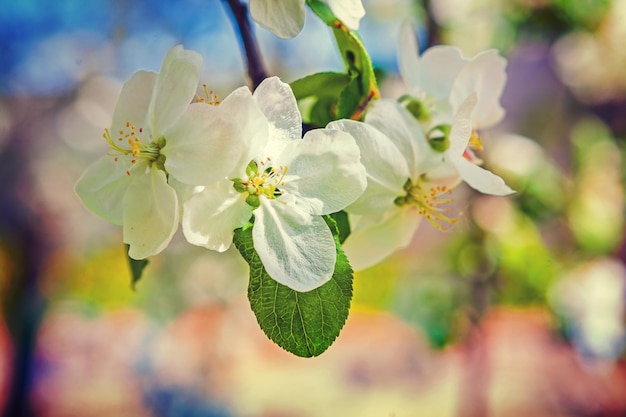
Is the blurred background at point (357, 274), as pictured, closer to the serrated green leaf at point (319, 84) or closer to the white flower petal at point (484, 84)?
the white flower petal at point (484, 84)

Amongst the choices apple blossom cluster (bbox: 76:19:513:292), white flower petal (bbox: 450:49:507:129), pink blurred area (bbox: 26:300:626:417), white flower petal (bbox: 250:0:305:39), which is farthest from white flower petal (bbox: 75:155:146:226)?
pink blurred area (bbox: 26:300:626:417)

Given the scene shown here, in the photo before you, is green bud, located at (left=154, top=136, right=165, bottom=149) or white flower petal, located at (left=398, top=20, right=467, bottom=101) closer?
green bud, located at (left=154, top=136, right=165, bottom=149)

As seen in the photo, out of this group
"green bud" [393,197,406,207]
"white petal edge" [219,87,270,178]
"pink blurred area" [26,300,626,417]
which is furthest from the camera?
"pink blurred area" [26,300,626,417]

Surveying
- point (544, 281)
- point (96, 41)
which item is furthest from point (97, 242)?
point (544, 281)

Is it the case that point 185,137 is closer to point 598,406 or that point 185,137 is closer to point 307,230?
point 307,230

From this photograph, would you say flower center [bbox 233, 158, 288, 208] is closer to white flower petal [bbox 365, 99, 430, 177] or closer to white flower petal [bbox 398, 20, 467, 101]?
white flower petal [bbox 365, 99, 430, 177]

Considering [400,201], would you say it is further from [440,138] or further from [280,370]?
[280,370]

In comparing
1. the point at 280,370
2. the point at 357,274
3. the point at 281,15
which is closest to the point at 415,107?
the point at 281,15
